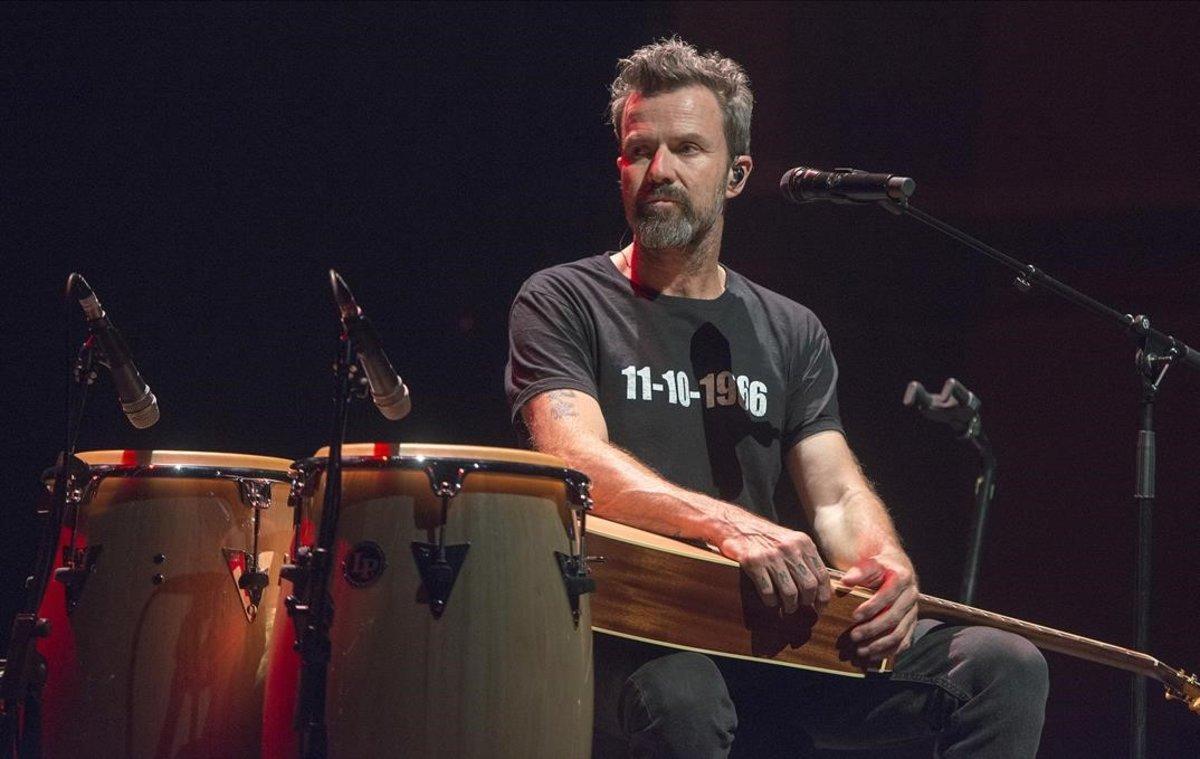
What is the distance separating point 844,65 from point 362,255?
213cm

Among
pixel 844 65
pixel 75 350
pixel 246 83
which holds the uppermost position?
pixel 844 65

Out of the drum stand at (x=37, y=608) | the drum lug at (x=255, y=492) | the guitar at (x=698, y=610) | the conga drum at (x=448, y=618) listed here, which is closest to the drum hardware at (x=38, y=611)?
the drum stand at (x=37, y=608)

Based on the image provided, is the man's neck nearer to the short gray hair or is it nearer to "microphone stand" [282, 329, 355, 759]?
the short gray hair

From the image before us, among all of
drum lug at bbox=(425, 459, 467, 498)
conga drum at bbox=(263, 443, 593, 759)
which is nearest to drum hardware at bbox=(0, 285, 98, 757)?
conga drum at bbox=(263, 443, 593, 759)

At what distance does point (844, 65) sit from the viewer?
498 centimetres

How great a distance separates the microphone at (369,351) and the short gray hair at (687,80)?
1164 millimetres

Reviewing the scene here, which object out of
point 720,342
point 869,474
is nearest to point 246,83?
point 720,342

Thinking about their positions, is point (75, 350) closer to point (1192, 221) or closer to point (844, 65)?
point (844, 65)

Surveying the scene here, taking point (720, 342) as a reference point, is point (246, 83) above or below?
above

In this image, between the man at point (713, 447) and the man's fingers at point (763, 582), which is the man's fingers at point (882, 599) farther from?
the man's fingers at point (763, 582)

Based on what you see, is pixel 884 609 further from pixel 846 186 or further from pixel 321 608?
pixel 321 608

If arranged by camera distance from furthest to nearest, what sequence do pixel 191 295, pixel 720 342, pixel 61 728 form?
1. pixel 191 295
2. pixel 720 342
3. pixel 61 728

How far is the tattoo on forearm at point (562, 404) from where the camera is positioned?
242 cm

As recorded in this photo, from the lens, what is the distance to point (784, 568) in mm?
2078
